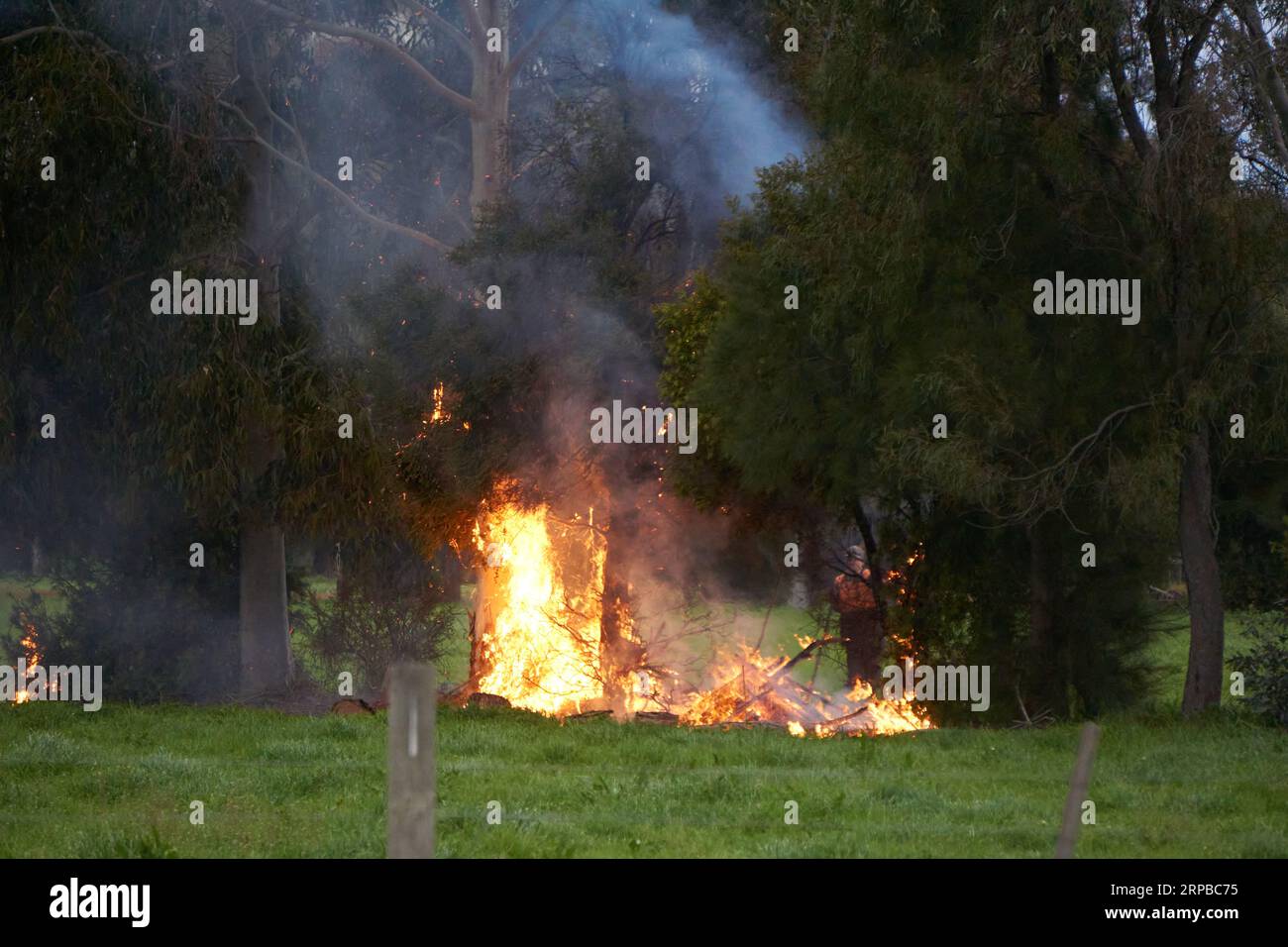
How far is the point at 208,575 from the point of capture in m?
21.9

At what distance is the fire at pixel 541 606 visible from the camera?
21.1 metres

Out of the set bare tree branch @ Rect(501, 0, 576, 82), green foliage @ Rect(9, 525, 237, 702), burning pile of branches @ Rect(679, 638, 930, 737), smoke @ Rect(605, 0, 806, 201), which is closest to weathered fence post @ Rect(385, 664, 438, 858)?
burning pile of branches @ Rect(679, 638, 930, 737)

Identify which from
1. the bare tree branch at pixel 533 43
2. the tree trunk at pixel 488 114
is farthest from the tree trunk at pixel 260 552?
the bare tree branch at pixel 533 43

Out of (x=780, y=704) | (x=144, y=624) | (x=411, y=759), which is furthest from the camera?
(x=144, y=624)

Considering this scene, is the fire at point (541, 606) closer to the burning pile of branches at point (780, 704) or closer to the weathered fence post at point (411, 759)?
the burning pile of branches at point (780, 704)

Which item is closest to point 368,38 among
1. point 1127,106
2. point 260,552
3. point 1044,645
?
point 260,552

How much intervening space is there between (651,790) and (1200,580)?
24.1 ft

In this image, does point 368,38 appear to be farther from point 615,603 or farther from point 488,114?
point 615,603

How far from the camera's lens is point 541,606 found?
21.3 meters

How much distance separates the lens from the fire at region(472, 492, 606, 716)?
69.4 ft

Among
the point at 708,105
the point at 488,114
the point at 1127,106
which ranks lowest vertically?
the point at 1127,106

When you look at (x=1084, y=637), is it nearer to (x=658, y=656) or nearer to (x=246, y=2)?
(x=658, y=656)
